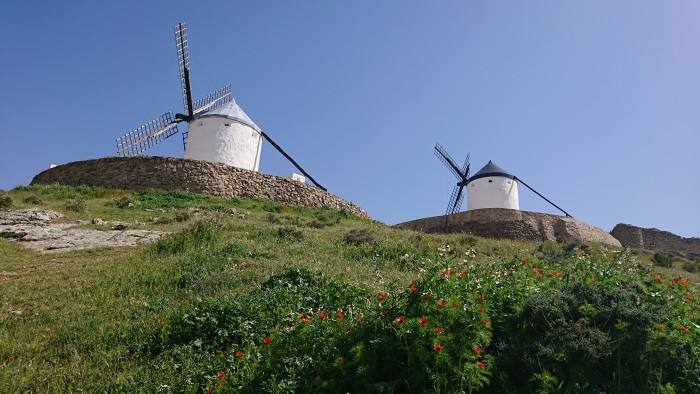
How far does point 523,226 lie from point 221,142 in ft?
58.3

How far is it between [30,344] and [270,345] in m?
3.39

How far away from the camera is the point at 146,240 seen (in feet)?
41.1

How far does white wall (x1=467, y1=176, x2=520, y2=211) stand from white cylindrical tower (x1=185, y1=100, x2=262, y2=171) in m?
16.1

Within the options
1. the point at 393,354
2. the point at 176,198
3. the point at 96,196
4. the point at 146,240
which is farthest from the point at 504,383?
the point at 96,196

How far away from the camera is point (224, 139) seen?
26969 millimetres

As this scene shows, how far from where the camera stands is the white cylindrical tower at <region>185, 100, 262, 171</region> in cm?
2673

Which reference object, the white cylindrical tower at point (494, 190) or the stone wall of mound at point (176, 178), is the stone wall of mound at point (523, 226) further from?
the stone wall of mound at point (176, 178)

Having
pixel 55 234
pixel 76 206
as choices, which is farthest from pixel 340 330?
pixel 76 206

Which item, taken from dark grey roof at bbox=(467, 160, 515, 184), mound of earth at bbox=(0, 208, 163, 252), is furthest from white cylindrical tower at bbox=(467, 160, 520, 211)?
mound of earth at bbox=(0, 208, 163, 252)

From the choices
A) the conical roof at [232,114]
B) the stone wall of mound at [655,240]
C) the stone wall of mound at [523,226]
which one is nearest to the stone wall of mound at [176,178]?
the conical roof at [232,114]

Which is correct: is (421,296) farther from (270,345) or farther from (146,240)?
(146,240)

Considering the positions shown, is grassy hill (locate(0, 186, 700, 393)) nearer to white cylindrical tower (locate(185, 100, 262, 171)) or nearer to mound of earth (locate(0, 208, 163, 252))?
mound of earth (locate(0, 208, 163, 252))

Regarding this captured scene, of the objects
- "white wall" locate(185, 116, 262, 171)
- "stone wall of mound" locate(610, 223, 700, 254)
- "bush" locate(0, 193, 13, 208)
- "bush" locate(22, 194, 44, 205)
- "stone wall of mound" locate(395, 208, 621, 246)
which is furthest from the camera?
"stone wall of mound" locate(610, 223, 700, 254)

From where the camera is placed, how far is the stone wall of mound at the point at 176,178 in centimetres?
2281
